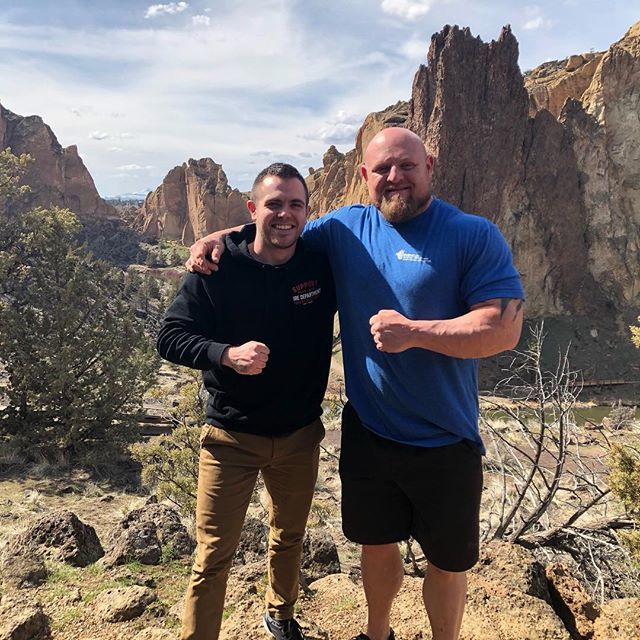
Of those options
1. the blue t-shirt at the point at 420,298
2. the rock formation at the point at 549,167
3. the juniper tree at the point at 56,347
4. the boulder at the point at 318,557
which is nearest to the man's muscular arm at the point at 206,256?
the blue t-shirt at the point at 420,298

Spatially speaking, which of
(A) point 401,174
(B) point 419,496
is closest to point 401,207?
(A) point 401,174

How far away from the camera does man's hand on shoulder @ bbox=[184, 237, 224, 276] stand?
2504 mm

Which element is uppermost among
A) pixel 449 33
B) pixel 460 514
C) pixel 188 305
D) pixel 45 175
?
pixel 449 33

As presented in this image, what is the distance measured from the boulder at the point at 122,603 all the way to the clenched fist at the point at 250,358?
2022mm

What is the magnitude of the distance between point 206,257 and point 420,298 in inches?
43.5

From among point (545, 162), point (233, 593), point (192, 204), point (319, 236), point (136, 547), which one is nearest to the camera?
point (319, 236)

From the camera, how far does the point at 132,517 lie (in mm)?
4910

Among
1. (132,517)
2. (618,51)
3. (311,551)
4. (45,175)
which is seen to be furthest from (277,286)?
(45,175)

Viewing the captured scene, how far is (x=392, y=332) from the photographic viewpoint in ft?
6.56

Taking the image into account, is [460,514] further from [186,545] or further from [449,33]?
[449,33]

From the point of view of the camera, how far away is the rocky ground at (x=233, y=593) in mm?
2797

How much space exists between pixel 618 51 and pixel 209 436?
4948 centimetres

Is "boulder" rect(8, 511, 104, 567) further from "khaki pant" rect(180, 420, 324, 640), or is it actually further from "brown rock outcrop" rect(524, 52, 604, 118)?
"brown rock outcrop" rect(524, 52, 604, 118)

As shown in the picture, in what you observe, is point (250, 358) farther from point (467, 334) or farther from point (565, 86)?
point (565, 86)
